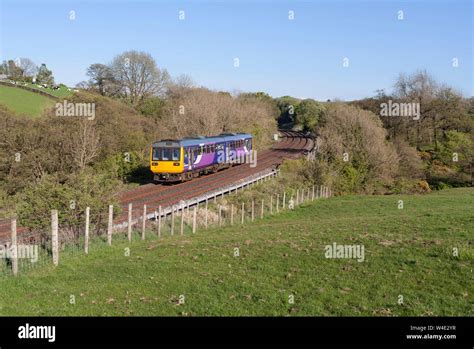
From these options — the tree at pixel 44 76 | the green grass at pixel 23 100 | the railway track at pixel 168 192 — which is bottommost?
the railway track at pixel 168 192

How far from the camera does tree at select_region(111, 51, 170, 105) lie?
6706cm

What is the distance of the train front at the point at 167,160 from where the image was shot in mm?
29703

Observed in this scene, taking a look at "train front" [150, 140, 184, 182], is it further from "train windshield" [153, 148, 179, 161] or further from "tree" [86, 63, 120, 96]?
"tree" [86, 63, 120, 96]

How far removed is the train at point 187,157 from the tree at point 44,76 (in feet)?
183

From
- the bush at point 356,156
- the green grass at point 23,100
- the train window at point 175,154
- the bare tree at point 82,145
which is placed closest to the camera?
the bare tree at point 82,145

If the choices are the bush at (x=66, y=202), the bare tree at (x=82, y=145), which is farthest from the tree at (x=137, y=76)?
the bush at (x=66, y=202)

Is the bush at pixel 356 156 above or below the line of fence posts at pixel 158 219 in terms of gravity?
above

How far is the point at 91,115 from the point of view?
32781mm

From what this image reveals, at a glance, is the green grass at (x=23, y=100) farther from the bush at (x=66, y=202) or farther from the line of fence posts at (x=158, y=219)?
the bush at (x=66, y=202)

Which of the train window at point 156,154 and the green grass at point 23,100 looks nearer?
the train window at point 156,154

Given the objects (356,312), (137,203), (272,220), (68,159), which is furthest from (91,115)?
(356,312)

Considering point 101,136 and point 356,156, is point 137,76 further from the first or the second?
point 356,156

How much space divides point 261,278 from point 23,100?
51.5m
